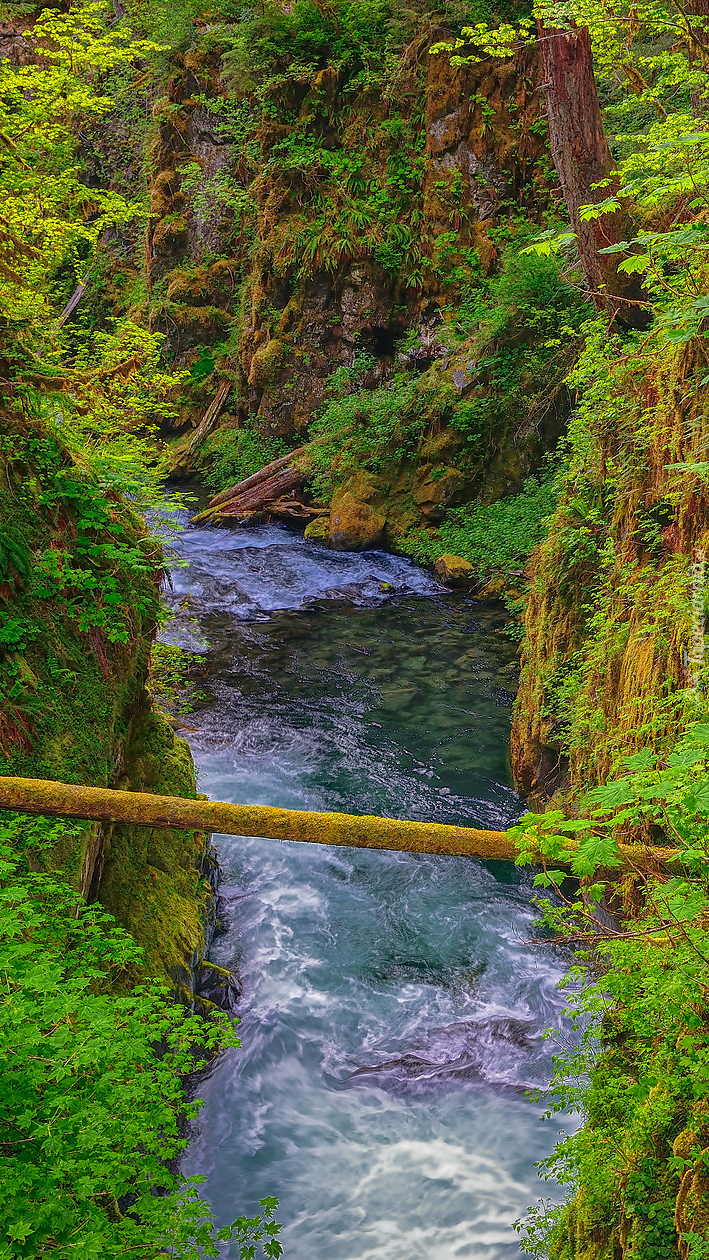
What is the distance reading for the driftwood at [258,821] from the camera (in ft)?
7.43

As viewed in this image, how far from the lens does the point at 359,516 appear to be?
48.8 feet

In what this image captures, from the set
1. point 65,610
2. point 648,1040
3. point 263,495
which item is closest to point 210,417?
point 263,495

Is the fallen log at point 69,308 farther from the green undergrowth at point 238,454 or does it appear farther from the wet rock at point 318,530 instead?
the green undergrowth at point 238,454

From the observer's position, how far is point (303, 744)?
9016 mm

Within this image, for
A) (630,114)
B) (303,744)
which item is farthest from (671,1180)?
(630,114)

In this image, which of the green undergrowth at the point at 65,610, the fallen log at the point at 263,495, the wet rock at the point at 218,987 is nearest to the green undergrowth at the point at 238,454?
the fallen log at the point at 263,495

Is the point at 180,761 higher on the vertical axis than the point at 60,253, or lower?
lower

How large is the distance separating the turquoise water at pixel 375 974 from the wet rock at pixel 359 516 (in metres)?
4.16

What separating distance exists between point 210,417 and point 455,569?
9510mm

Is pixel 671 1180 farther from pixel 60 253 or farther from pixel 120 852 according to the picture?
pixel 60 253

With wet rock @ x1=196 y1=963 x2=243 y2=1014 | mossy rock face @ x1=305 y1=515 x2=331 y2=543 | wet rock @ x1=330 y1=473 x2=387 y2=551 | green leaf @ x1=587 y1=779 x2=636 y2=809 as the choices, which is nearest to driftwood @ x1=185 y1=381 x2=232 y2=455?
mossy rock face @ x1=305 y1=515 x2=331 y2=543

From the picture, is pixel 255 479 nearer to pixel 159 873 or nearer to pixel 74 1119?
pixel 159 873

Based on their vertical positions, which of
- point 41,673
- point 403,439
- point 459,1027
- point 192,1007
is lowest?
point 459,1027

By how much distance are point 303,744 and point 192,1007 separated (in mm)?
4468
